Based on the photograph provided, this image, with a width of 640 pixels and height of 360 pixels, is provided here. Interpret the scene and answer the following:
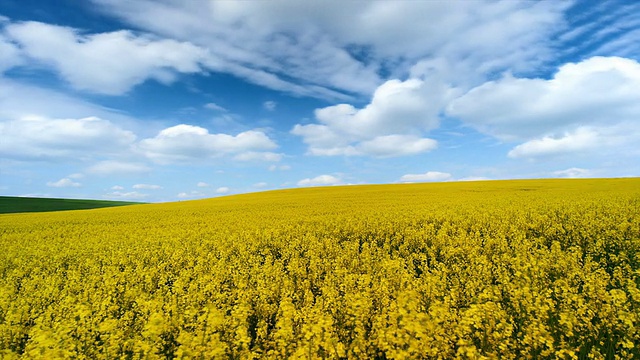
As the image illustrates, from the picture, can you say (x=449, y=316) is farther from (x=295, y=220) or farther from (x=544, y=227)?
(x=295, y=220)

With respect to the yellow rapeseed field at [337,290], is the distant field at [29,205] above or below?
above

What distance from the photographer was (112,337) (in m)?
5.19

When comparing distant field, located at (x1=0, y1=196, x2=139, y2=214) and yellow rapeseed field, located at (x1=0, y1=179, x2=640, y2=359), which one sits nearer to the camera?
yellow rapeseed field, located at (x1=0, y1=179, x2=640, y2=359)

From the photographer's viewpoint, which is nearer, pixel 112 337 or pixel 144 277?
pixel 112 337

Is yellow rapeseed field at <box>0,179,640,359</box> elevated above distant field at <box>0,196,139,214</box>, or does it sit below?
below

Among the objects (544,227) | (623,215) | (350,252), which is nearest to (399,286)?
(350,252)

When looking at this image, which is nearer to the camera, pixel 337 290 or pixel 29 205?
pixel 337 290

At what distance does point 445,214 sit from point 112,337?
16947 millimetres

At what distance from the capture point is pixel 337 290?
7.13 m

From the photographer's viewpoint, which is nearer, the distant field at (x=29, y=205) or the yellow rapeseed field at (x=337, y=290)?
the yellow rapeseed field at (x=337, y=290)

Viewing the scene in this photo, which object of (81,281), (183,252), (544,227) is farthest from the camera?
(544,227)

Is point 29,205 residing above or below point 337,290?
above

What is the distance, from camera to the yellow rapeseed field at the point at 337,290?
487cm

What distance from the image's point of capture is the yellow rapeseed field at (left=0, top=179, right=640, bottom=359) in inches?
192
